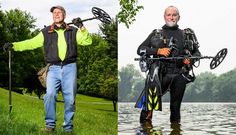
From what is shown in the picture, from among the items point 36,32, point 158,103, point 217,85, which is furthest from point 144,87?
point 217,85

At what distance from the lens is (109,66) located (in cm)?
671

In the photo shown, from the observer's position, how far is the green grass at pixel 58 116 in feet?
17.0

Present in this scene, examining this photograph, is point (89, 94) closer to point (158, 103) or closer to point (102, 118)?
point (102, 118)

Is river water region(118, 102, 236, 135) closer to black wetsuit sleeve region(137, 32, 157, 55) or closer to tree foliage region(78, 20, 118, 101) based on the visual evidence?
tree foliage region(78, 20, 118, 101)

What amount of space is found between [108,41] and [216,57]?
4.90 ft

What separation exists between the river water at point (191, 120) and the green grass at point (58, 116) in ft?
1.01

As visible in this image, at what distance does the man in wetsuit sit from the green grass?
0.72 metres

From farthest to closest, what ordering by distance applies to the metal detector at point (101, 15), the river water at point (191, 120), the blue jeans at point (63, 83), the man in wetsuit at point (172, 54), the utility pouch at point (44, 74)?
the man in wetsuit at point (172, 54), the river water at point (191, 120), the metal detector at point (101, 15), the utility pouch at point (44, 74), the blue jeans at point (63, 83)

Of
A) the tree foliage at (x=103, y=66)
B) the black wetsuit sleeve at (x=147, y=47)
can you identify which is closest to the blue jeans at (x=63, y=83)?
the tree foliage at (x=103, y=66)

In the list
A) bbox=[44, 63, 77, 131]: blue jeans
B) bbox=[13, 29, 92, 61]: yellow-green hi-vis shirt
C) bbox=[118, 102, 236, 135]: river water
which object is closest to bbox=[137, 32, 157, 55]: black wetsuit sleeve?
bbox=[118, 102, 236, 135]: river water

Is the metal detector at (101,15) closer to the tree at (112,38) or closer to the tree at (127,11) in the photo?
the tree at (112,38)

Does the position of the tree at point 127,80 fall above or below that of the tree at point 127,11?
below

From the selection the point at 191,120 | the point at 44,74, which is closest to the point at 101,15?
the point at 44,74

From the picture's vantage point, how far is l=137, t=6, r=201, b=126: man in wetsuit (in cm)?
641
